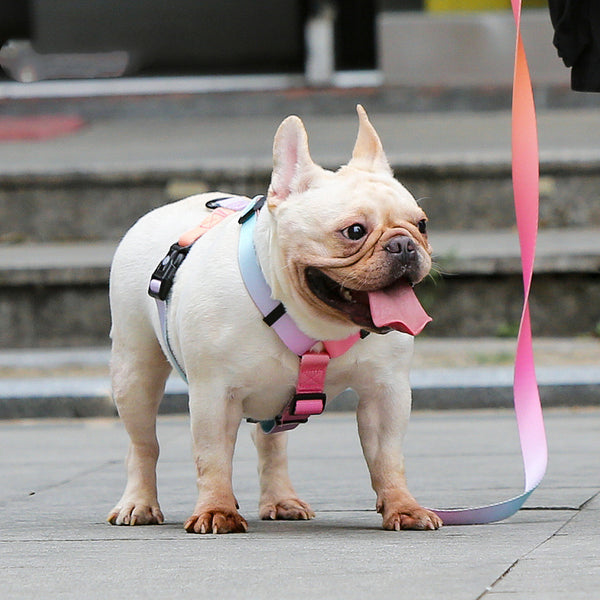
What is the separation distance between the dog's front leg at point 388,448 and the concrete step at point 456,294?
13.4ft

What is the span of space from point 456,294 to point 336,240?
475cm

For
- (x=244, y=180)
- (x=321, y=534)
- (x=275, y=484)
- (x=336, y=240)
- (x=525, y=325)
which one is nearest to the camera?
(x=336, y=240)

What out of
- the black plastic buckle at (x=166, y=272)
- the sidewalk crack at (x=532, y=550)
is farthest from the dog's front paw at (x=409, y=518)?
the black plastic buckle at (x=166, y=272)

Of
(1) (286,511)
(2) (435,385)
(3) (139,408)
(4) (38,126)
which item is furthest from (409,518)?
(4) (38,126)

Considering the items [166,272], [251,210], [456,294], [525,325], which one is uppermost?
[251,210]

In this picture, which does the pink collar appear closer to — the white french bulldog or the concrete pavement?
the white french bulldog

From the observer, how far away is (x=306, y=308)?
3.37 metres

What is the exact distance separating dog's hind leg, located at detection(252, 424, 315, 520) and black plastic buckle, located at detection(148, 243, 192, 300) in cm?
48

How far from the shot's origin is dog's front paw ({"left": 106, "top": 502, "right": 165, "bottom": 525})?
3801 millimetres

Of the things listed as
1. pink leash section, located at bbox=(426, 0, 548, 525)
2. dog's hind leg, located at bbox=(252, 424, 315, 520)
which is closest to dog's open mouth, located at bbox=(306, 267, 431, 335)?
pink leash section, located at bbox=(426, 0, 548, 525)

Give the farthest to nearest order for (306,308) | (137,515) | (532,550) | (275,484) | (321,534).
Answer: (275,484) < (137,515) < (321,534) < (306,308) < (532,550)

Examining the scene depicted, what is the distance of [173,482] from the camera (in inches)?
184

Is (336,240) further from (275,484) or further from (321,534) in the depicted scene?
(275,484)

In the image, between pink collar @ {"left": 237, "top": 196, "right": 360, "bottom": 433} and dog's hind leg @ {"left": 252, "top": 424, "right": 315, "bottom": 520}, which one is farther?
dog's hind leg @ {"left": 252, "top": 424, "right": 315, "bottom": 520}
